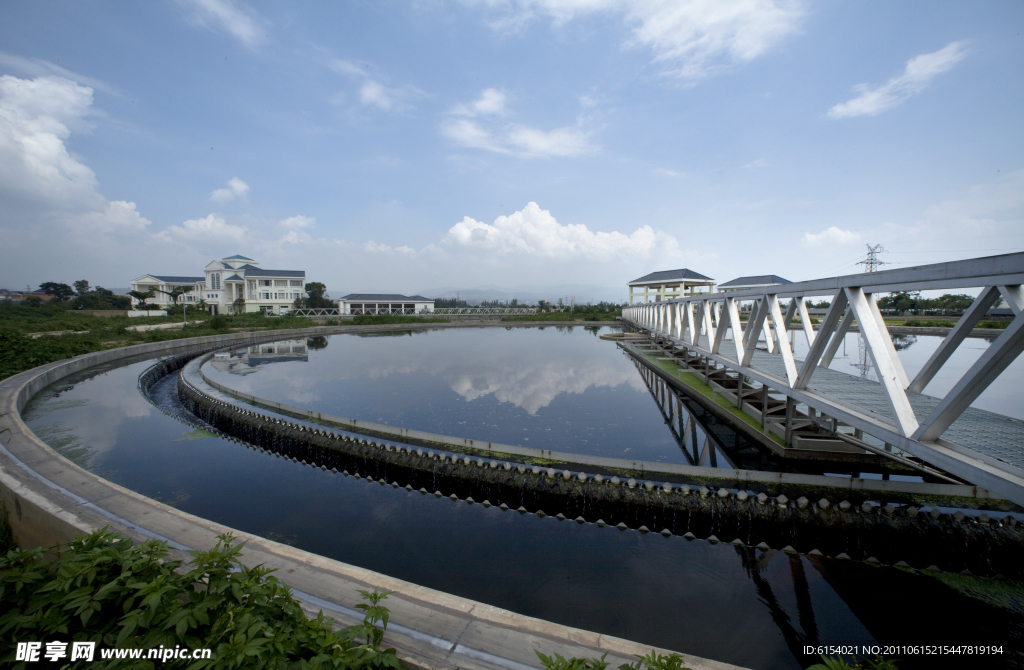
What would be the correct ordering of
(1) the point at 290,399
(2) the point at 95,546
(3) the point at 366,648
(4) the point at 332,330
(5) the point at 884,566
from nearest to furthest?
(3) the point at 366,648 → (2) the point at 95,546 → (5) the point at 884,566 → (1) the point at 290,399 → (4) the point at 332,330

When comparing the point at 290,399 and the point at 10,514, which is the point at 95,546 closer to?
the point at 10,514

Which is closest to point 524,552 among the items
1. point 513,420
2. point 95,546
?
point 95,546

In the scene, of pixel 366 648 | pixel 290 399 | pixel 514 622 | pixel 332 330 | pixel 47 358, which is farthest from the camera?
pixel 332 330

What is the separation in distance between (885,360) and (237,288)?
51641mm

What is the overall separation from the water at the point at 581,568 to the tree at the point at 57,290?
5890 cm

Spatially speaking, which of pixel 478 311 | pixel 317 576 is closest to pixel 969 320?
pixel 317 576

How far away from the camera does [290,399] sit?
1059 centimetres

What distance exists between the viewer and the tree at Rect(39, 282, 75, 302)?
47.0 meters

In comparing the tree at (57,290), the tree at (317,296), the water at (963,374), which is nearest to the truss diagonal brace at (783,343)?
the water at (963,374)

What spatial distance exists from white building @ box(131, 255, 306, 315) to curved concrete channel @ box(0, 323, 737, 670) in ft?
138

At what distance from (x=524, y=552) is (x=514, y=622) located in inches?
84.6

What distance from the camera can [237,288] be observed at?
1709 inches

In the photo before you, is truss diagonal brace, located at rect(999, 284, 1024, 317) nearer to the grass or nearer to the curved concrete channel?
the curved concrete channel

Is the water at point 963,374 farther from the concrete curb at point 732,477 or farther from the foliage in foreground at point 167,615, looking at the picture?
the foliage in foreground at point 167,615
